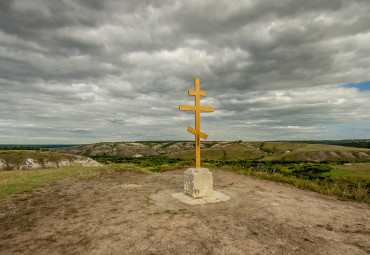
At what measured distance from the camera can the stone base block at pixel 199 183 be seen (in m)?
8.98

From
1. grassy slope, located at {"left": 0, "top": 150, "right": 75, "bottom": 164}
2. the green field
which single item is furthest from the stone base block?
grassy slope, located at {"left": 0, "top": 150, "right": 75, "bottom": 164}

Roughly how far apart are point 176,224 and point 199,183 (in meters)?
3.07

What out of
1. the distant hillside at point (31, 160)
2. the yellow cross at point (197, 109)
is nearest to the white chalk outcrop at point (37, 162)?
the distant hillside at point (31, 160)

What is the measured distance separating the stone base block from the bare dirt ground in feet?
3.01

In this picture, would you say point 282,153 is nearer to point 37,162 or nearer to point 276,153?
point 276,153

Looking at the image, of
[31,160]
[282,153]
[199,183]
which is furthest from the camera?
[282,153]

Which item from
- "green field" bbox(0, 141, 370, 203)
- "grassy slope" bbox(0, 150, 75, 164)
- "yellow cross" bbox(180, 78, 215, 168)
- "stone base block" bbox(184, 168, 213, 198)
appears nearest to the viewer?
"stone base block" bbox(184, 168, 213, 198)

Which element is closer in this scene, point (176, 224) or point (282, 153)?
point (176, 224)

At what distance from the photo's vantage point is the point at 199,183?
9.05m

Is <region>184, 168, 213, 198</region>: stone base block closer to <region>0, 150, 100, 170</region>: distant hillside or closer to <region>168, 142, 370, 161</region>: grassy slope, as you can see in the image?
<region>0, 150, 100, 170</region>: distant hillside

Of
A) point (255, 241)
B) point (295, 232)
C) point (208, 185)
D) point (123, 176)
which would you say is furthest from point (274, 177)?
point (123, 176)

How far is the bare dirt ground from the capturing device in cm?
480

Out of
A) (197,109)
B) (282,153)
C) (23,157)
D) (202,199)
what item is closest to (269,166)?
(282,153)

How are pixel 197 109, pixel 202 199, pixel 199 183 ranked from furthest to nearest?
pixel 197 109
pixel 199 183
pixel 202 199
